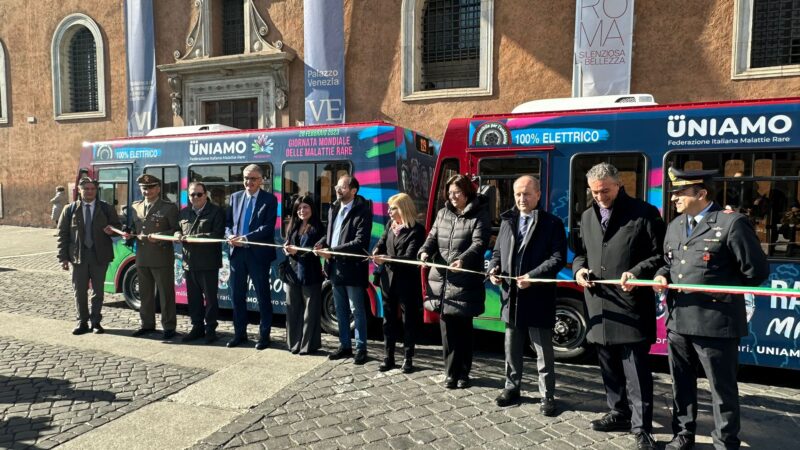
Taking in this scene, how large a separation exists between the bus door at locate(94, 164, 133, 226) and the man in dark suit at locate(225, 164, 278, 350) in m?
2.84

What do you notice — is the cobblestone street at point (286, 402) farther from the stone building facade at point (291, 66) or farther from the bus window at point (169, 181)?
the stone building facade at point (291, 66)

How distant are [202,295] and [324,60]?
1088cm

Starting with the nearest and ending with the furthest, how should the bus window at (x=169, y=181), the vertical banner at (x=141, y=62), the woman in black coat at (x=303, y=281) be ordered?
the woman in black coat at (x=303, y=281), the bus window at (x=169, y=181), the vertical banner at (x=141, y=62)

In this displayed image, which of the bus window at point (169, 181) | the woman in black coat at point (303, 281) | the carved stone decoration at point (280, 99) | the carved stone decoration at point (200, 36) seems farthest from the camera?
the carved stone decoration at point (200, 36)

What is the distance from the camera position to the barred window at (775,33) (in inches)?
448

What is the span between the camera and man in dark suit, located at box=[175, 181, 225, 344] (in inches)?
241

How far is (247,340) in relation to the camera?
6.27 meters

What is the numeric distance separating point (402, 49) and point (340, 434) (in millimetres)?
12819

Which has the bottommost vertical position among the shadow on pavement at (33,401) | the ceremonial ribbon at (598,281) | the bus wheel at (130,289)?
the shadow on pavement at (33,401)

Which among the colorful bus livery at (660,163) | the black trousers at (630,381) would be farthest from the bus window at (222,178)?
the black trousers at (630,381)

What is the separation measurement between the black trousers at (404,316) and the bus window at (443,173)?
4.00 feet

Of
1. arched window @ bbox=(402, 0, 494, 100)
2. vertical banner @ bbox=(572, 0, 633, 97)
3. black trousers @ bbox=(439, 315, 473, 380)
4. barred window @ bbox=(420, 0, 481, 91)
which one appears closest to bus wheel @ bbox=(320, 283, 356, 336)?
black trousers @ bbox=(439, 315, 473, 380)

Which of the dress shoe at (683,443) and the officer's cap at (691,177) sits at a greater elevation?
the officer's cap at (691,177)

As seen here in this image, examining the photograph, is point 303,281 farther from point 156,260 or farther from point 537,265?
point 537,265
